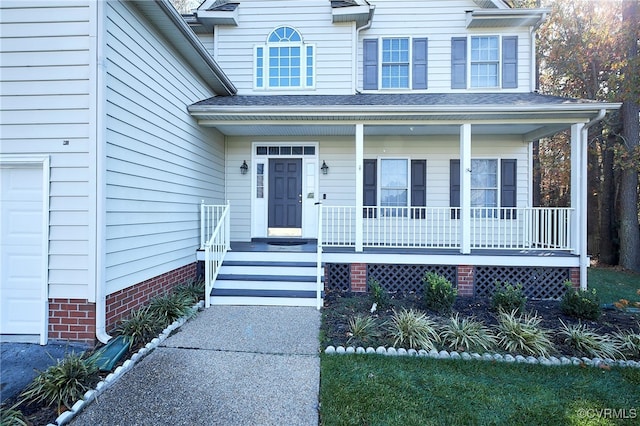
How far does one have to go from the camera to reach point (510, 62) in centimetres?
852

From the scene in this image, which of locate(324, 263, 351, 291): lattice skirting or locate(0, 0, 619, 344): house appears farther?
locate(324, 263, 351, 291): lattice skirting

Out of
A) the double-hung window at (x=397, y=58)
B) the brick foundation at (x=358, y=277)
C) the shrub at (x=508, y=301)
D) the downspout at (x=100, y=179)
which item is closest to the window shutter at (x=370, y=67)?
the double-hung window at (x=397, y=58)

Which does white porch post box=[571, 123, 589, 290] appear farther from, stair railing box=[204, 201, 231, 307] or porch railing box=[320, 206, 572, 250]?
stair railing box=[204, 201, 231, 307]

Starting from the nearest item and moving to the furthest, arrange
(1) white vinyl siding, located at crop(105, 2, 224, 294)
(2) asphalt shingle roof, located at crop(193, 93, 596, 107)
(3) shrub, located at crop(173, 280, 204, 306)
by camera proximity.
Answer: (1) white vinyl siding, located at crop(105, 2, 224, 294)
(3) shrub, located at crop(173, 280, 204, 306)
(2) asphalt shingle roof, located at crop(193, 93, 596, 107)

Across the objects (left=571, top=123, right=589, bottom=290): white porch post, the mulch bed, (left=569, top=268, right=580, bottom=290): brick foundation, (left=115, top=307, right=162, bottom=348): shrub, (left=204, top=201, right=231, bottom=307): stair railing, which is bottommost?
the mulch bed

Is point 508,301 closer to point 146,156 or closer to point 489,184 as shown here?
point 489,184

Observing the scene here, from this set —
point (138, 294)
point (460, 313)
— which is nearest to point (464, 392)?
point (460, 313)

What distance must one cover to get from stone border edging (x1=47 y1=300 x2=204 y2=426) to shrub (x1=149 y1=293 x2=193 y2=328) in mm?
94

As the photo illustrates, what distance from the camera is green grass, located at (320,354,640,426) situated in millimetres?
2807

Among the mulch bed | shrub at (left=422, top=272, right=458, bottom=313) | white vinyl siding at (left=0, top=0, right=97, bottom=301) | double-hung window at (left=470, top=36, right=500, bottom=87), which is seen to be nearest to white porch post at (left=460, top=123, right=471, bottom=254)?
the mulch bed

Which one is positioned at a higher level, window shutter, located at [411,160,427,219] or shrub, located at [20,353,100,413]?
window shutter, located at [411,160,427,219]

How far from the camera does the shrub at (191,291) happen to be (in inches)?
217

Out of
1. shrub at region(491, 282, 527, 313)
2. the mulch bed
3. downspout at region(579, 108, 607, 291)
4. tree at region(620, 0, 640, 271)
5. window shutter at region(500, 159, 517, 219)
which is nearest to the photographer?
the mulch bed

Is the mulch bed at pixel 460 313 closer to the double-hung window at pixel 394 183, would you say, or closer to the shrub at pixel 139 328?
the shrub at pixel 139 328
